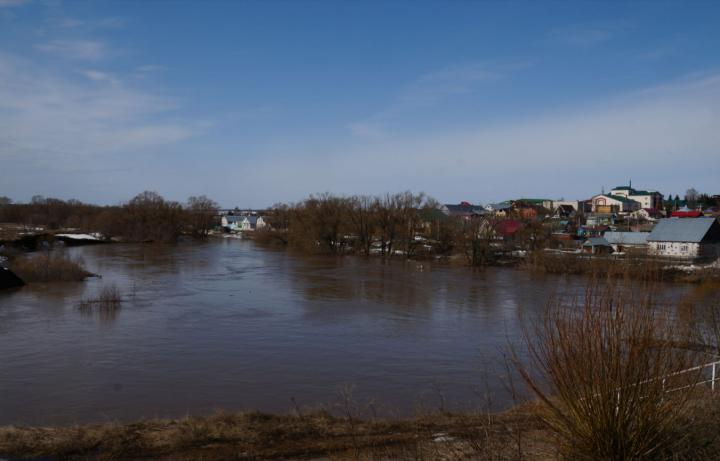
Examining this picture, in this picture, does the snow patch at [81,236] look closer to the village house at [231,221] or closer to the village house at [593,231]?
the village house at [593,231]

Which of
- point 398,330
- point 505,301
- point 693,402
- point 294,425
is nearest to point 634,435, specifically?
point 693,402

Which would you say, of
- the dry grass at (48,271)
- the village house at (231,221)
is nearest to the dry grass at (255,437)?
the dry grass at (48,271)

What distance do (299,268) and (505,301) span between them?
18759 mm

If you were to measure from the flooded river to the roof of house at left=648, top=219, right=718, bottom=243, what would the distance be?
1738 centimetres

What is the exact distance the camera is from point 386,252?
5397 centimetres

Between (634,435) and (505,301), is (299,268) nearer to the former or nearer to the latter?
(505,301)

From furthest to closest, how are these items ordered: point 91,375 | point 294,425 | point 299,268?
point 299,268 → point 91,375 → point 294,425

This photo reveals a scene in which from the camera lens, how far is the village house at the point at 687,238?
3797 cm

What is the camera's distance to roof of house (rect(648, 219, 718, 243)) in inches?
1510

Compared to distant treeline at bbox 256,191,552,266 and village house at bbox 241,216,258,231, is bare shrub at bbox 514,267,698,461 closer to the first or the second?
Result: distant treeline at bbox 256,191,552,266

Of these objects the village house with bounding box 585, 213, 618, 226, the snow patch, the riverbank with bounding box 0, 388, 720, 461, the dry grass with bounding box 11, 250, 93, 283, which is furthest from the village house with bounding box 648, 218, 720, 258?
the snow patch

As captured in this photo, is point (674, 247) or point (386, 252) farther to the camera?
point (386, 252)

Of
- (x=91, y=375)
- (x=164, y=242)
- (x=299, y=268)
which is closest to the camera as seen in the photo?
(x=91, y=375)

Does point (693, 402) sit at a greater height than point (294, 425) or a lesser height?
greater
